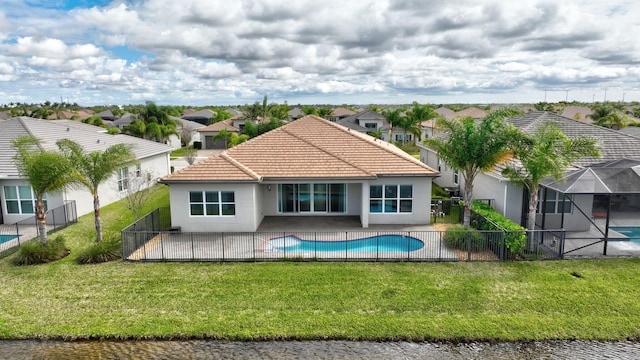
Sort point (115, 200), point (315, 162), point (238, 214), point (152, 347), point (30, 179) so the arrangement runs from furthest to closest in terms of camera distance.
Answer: point (115, 200) < point (315, 162) < point (238, 214) < point (30, 179) < point (152, 347)

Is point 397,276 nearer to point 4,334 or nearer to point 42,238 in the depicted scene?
point 4,334

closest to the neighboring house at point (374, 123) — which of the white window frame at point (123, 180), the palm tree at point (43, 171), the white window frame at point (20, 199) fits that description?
the white window frame at point (123, 180)

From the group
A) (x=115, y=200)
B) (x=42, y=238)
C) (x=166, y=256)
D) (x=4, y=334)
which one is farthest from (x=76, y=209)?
(x=4, y=334)

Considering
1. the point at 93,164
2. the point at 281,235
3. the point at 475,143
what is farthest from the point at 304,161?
the point at 93,164

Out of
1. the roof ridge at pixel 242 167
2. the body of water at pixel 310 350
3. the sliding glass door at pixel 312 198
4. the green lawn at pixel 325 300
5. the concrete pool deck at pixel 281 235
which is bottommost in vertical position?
the body of water at pixel 310 350

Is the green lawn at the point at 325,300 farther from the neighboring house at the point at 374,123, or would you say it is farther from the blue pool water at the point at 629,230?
the neighboring house at the point at 374,123

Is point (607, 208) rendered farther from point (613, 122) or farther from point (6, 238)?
point (613, 122)

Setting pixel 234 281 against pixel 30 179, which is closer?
pixel 234 281
